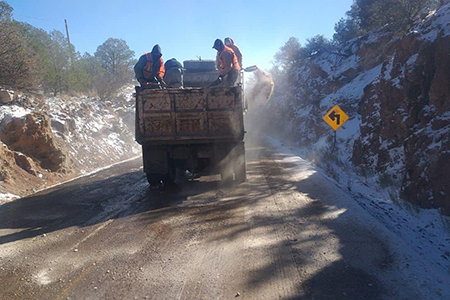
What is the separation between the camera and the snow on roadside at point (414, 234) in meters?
4.03

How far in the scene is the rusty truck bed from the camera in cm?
910

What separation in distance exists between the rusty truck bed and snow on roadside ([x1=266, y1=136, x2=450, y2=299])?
332 cm

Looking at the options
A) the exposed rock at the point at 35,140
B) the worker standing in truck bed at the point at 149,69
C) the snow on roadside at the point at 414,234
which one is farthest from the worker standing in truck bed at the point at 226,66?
the exposed rock at the point at 35,140

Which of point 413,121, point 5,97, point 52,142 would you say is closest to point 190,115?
point 52,142

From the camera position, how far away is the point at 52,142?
1223 cm

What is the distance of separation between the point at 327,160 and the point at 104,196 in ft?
31.2

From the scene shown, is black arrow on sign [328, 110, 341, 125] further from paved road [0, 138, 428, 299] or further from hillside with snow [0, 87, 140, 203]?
hillside with snow [0, 87, 140, 203]

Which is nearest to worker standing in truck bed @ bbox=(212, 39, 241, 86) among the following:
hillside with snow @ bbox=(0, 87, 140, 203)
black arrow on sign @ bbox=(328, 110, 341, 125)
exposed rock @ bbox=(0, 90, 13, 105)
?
black arrow on sign @ bbox=(328, 110, 341, 125)

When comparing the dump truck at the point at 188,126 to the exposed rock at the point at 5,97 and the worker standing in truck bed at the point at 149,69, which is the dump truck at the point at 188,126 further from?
the exposed rock at the point at 5,97

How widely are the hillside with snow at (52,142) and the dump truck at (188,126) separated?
3.65m

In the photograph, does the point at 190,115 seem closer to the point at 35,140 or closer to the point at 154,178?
the point at 154,178

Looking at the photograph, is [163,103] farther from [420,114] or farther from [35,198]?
[420,114]

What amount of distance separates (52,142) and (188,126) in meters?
5.76

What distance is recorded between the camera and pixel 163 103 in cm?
912
